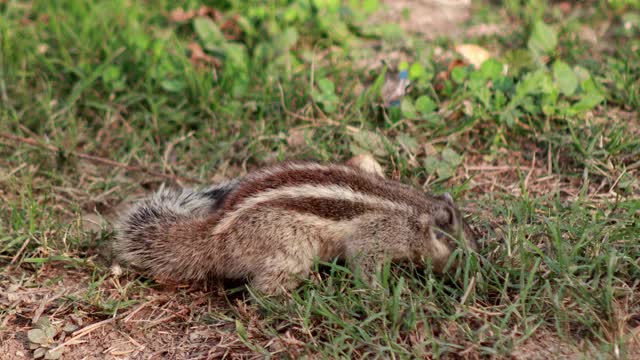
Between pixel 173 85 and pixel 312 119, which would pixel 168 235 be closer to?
pixel 312 119

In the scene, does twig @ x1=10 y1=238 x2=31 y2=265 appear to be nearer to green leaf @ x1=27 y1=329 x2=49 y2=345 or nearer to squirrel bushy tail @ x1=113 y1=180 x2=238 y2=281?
squirrel bushy tail @ x1=113 y1=180 x2=238 y2=281

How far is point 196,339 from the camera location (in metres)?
4.22

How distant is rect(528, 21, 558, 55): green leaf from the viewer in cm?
639

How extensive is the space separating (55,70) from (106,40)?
560mm

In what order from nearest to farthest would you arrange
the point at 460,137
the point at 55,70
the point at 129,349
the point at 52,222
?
the point at 129,349 → the point at 52,222 → the point at 460,137 → the point at 55,70

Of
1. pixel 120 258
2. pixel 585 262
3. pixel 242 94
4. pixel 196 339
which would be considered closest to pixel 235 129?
pixel 242 94

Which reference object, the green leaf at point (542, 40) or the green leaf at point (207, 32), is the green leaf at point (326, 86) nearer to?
the green leaf at point (207, 32)

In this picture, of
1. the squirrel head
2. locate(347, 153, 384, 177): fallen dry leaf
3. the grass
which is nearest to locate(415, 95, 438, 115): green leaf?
the grass

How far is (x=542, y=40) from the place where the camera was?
6.45m

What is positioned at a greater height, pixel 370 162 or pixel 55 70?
pixel 55 70

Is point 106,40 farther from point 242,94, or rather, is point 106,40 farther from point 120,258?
point 120,258

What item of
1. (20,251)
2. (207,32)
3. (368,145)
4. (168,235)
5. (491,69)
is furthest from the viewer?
(207,32)

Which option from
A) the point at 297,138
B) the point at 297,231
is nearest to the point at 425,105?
the point at 297,138

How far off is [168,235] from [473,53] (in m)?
3.48
